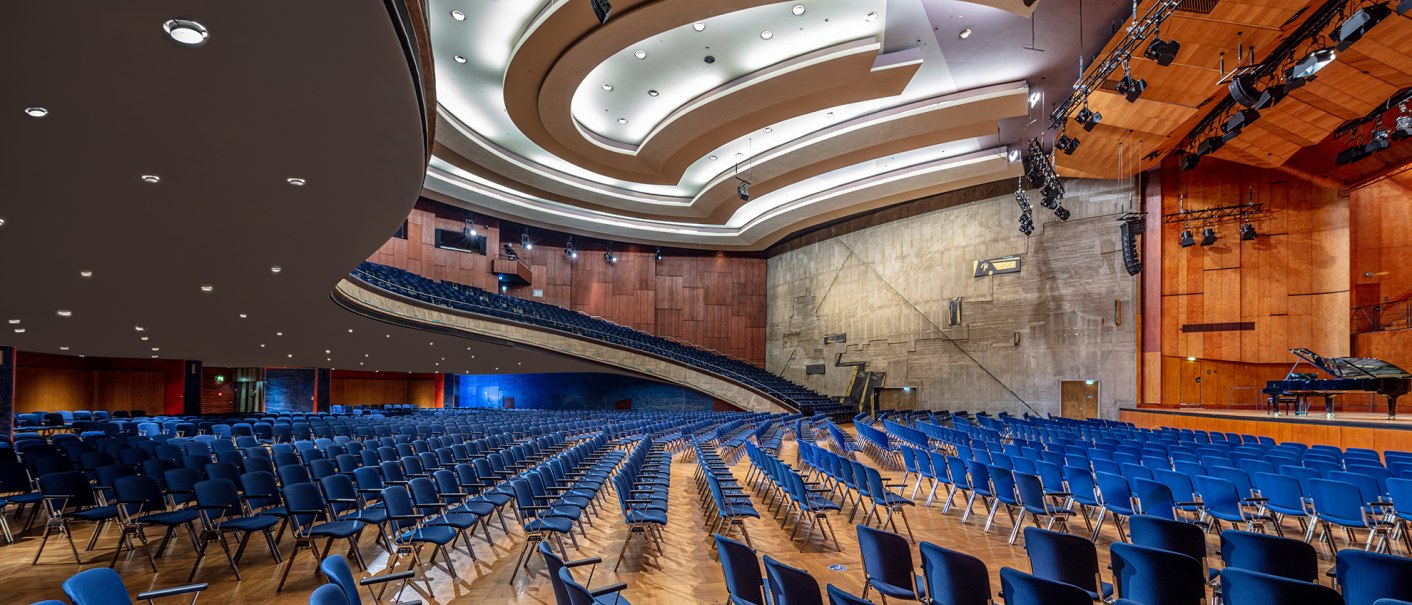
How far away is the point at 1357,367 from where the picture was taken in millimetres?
11102

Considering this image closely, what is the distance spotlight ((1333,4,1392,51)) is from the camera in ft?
23.5

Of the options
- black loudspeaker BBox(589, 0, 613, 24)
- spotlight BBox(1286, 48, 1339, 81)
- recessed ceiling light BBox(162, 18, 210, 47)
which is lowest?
recessed ceiling light BBox(162, 18, 210, 47)

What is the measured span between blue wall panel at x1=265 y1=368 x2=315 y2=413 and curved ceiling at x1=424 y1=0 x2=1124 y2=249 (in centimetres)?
714

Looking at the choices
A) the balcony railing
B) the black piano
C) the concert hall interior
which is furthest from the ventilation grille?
the balcony railing

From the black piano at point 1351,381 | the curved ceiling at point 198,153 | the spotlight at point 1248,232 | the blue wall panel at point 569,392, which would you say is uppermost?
the spotlight at point 1248,232

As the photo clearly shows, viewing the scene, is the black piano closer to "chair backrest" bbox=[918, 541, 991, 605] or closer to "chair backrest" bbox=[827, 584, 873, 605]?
"chair backrest" bbox=[918, 541, 991, 605]

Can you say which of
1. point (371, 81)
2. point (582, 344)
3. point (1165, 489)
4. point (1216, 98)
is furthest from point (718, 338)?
point (371, 81)

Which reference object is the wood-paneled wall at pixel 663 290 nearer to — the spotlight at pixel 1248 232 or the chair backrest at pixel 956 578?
the spotlight at pixel 1248 232

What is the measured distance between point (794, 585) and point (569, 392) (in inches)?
990

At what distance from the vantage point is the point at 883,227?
75.4ft

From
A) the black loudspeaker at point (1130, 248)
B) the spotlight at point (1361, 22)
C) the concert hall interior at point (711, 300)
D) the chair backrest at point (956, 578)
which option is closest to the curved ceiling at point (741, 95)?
the concert hall interior at point (711, 300)

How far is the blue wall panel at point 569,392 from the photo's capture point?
26.6m

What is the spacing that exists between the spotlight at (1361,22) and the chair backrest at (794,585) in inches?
346

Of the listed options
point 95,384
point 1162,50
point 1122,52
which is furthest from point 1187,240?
point 95,384
